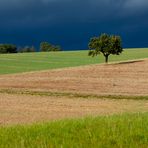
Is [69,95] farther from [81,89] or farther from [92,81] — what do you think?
[92,81]

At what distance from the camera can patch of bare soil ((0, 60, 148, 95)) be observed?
168 ft

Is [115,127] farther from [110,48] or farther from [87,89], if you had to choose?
[110,48]

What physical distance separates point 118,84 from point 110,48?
2824cm

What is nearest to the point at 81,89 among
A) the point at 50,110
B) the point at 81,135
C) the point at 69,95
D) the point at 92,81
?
the point at 69,95

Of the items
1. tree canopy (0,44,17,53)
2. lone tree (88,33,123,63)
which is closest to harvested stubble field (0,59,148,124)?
lone tree (88,33,123,63)

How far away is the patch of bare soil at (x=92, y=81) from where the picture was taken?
168 ft

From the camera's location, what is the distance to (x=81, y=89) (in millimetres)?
51375

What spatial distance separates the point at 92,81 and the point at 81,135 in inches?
2047

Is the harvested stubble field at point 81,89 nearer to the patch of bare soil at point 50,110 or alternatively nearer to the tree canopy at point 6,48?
the patch of bare soil at point 50,110

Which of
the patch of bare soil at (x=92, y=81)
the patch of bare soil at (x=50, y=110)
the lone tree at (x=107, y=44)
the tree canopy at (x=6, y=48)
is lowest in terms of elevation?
the patch of bare soil at (x=50, y=110)

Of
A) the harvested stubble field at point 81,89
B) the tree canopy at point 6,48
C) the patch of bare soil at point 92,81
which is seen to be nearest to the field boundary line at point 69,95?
the harvested stubble field at point 81,89

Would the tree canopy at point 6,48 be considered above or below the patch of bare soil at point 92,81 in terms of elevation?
above

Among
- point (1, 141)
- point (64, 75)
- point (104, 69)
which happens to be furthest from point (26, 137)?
point (104, 69)

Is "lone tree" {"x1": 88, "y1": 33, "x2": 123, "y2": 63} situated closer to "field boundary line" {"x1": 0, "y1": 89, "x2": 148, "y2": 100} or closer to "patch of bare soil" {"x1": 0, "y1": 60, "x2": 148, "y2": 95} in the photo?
"patch of bare soil" {"x1": 0, "y1": 60, "x2": 148, "y2": 95}
